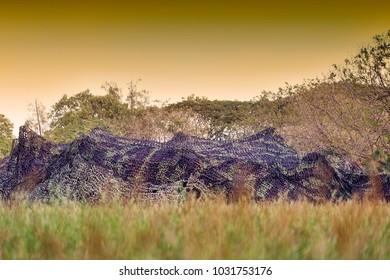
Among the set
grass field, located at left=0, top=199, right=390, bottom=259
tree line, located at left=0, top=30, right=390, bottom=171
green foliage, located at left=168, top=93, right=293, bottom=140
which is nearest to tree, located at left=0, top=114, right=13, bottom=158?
tree line, located at left=0, top=30, right=390, bottom=171

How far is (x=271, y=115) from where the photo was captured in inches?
973

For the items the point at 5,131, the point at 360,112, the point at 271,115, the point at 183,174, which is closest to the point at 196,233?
the point at 183,174

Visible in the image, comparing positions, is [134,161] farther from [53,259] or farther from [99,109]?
[99,109]

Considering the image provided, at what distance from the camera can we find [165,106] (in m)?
30.8

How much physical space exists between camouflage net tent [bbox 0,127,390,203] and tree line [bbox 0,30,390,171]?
A: 11.9 feet

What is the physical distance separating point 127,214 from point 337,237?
136 centimetres

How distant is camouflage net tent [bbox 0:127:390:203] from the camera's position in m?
6.10

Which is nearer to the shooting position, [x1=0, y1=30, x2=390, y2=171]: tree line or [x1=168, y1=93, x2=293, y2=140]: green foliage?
[x1=0, y1=30, x2=390, y2=171]: tree line

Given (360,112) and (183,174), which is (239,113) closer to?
(360,112)

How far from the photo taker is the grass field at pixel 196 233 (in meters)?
2.97

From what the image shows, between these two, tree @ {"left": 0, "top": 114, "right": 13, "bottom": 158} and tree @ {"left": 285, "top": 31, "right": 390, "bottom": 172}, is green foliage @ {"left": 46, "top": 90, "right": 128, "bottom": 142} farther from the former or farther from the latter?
tree @ {"left": 285, "top": 31, "right": 390, "bottom": 172}
